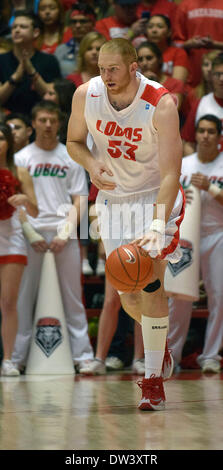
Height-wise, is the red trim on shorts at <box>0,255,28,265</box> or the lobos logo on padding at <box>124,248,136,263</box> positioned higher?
the lobos logo on padding at <box>124,248,136,263</box>

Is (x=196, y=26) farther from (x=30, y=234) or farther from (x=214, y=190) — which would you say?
(x=30, y=234)

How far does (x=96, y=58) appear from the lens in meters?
7.99

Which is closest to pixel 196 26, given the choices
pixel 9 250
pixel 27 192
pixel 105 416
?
pixel 27 192

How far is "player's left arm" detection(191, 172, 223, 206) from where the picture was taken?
23.1 ft

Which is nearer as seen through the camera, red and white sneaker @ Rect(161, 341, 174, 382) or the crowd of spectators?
red and white sneaker @ Rect(161, 341, 174, 382)

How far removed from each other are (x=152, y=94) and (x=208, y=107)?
10.8ft

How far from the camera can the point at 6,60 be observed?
8.64 meters

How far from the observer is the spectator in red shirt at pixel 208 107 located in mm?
7656

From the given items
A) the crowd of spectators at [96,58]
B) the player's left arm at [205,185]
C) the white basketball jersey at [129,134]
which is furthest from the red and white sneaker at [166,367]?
the player's left arm at [205,185]

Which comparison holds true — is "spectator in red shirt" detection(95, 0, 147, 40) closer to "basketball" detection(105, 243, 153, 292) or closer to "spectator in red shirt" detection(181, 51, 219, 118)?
"spectator in red shirt" detection(181, 51, 219, 118)

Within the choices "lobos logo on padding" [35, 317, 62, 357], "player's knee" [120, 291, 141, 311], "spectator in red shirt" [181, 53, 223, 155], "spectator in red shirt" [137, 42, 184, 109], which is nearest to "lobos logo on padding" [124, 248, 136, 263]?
"player's knee" [120, 291, 141, 311]
